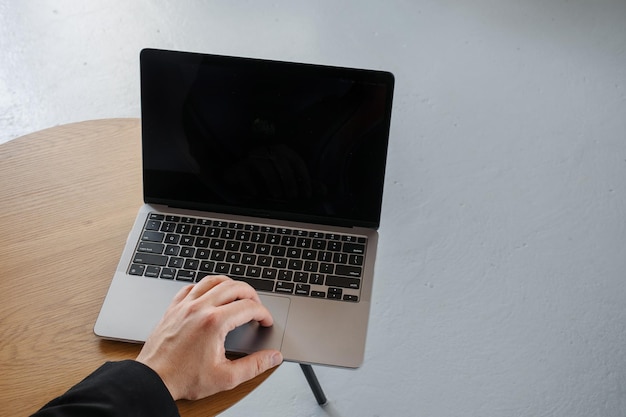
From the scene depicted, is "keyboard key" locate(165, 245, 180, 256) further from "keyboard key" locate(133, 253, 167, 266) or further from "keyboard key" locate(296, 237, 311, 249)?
"keyboard key" locate(296, 237, 311, 249)

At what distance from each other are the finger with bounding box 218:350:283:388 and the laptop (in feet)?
0.16

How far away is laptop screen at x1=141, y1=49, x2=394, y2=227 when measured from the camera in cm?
107

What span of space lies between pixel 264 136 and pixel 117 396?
1.45 feet

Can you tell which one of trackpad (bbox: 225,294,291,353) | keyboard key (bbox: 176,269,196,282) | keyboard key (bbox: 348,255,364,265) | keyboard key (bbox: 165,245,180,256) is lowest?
trackpad (bbox: 225,294,291,353)

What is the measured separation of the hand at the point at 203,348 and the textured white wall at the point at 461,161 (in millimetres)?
700

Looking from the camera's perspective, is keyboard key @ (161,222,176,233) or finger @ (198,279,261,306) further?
keyboard key @ (161,222,176,233)

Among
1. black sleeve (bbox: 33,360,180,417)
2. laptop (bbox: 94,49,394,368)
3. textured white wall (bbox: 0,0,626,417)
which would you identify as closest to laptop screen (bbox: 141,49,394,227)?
laptop (bbox: 94,49,394,368)

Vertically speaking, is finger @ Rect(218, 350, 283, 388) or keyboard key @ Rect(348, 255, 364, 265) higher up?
keyboard key @ Rect(348, 255, 364, 265)

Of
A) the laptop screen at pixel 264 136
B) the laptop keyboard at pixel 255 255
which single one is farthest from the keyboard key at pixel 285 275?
the laptop screen at pixel 264 136

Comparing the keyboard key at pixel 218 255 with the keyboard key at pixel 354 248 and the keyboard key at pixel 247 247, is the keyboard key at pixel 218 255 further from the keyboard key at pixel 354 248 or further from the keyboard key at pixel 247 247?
the keyboard key at pixel 354 248

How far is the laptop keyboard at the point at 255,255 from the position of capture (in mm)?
1062

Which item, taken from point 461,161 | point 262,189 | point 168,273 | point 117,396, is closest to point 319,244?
point 262,189

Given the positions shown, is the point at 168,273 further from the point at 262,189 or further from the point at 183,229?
the point at 262,189

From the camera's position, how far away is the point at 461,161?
207 centimetres
